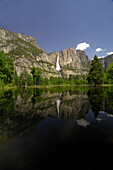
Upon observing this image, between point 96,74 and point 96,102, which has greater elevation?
point 96,74

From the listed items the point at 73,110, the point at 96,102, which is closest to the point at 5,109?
the point at 73,110

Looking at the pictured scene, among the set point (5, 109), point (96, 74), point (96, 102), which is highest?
point (96, 74)

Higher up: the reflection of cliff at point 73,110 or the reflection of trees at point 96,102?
the reflection of trees at point 96,102

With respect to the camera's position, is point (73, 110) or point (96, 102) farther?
point (96, 102)

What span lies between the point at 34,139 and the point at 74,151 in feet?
5.18

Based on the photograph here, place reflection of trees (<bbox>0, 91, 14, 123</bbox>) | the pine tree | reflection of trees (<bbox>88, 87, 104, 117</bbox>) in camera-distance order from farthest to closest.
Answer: the pine tree < reflection of trees (<bbox>88, 87, 104, 117</bbox>) < reflection of trees (<bbox>0, 91, 14, 123</bbox>)

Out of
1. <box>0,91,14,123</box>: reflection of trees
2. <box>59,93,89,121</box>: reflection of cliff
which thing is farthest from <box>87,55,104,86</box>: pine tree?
<box>0,91,14,123</box>: reflection of trees

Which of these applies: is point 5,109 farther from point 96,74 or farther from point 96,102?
point 96,74

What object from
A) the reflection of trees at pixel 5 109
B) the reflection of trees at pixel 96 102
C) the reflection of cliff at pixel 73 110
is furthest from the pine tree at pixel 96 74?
the reflection of trees at pixel 5 109

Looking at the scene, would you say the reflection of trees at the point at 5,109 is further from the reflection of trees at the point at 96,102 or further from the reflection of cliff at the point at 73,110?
the reflection of trees at the point at 96,102

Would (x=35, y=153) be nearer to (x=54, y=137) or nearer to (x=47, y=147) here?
(x=47, y=147)

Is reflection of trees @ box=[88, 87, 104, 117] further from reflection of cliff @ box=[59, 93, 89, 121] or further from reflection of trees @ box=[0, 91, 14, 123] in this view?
reflection of trees @ box=[0, 91, 14, 123]

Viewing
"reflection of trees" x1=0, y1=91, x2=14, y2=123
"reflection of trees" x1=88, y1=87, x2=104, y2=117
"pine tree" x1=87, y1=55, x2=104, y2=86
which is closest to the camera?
"reflection of trees" x1=0, y1=91, x2=14, y2=123

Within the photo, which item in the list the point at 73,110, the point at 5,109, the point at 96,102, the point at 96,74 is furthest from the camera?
the point at 96,74
